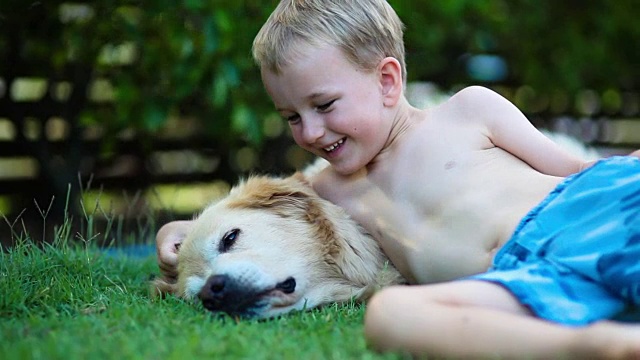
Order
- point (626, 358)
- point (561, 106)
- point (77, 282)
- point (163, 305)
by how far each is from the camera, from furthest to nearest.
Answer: point (561, 106) → point (77, 282) → point (163, 305) → point (626, 358)

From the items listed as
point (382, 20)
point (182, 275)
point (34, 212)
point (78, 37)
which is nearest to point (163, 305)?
point (182, 275)

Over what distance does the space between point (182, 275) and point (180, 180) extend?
10.4 ft

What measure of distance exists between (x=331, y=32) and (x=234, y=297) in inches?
34.8

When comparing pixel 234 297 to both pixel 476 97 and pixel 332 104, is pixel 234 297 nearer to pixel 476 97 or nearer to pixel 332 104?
pixel 332 104

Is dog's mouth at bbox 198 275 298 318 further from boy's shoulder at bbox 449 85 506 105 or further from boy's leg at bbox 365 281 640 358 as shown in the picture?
boy's shoulder at bbox 449 85 506 105

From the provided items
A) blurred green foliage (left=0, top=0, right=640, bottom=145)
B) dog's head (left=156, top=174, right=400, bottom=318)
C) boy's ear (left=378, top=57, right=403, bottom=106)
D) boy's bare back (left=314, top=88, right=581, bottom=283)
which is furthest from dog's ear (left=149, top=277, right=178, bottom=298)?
blurred green foliage (left=0, top=0, right=640, bottom=145)

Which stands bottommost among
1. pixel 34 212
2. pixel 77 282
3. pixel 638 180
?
pixel 34 212

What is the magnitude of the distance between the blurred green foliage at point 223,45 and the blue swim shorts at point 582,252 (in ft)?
7.48

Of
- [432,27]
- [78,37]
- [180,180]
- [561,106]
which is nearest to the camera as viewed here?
[78,37]

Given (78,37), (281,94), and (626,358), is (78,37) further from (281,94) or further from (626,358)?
(626,358)

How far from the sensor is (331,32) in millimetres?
2822

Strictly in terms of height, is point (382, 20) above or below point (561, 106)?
above

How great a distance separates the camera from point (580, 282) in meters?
2.21

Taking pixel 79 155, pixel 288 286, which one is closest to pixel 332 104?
pixel 288 286
